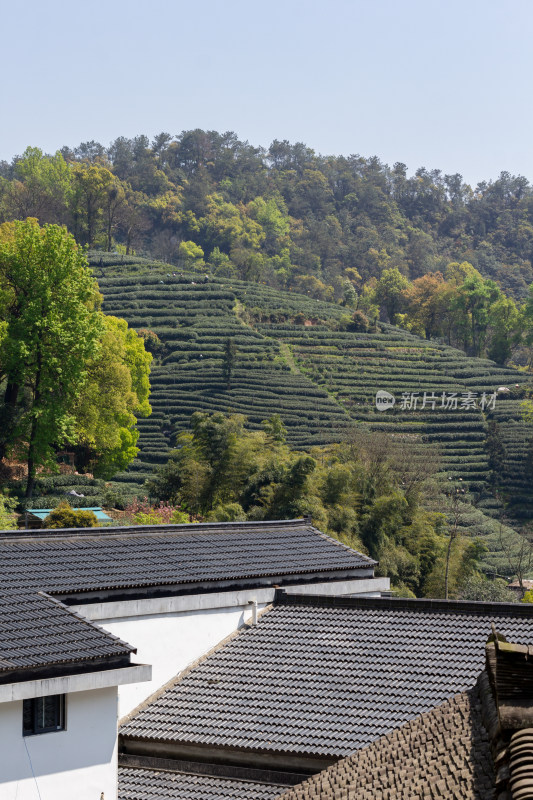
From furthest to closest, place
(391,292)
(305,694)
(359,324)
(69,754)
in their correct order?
(391,292), (359,324), (305,694), (69,754)

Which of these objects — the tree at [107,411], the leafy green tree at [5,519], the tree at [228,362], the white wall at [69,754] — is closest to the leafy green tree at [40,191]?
the tree at [228,362]

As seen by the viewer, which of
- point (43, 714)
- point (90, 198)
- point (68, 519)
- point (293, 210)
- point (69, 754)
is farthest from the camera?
point (293, 210)

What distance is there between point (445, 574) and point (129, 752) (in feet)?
81.8

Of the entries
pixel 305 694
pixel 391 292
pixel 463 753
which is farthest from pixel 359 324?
pixel 463 753

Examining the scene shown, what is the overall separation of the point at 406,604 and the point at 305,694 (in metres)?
2.11

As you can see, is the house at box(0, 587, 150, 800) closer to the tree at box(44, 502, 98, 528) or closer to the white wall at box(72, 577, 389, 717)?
the white wall at box(72, 577, 389, 717)

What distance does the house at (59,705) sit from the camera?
9.15 meters

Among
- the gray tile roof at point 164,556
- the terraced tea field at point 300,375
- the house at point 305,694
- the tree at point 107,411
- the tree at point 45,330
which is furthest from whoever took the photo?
the terraced tea field at point 300,375

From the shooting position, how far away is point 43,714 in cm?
949

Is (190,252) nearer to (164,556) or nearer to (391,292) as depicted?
(391,292)

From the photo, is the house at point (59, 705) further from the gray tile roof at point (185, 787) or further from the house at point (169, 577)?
the house at point (169, 577)

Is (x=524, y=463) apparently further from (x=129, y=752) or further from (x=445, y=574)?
(x=129, y=752)

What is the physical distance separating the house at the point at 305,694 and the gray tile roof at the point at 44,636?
1.78 m

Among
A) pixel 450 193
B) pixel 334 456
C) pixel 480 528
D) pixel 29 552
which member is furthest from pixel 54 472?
pixel 450 193
